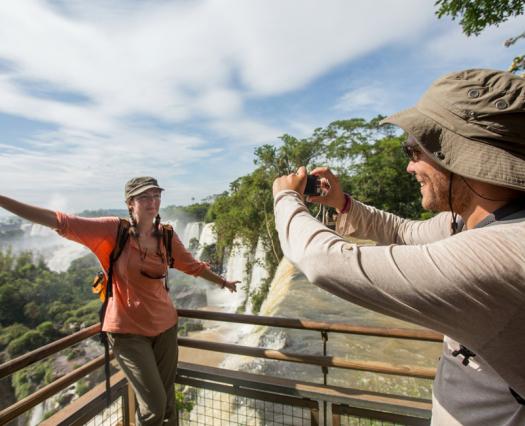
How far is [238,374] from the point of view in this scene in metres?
2.46

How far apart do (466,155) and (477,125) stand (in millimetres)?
67

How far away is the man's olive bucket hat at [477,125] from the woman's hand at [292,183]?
0.35 meters

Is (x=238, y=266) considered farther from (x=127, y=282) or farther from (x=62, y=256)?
(x=62, y=256)

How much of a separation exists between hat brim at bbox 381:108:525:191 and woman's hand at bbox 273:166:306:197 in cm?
34

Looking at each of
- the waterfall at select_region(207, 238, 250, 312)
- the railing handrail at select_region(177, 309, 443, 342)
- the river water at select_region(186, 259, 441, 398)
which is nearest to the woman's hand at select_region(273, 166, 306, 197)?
the railing handrail at select_region(177, 309, 443, 342)

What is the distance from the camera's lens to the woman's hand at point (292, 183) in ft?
3.47

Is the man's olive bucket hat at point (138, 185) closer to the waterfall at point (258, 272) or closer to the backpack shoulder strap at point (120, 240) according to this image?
the backpack shoulder strap at point (120, 240)

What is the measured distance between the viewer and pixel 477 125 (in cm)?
74

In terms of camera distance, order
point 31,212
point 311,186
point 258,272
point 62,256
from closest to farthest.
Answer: point 311,186 → point 31,212 → point 258,272 → point 62,256

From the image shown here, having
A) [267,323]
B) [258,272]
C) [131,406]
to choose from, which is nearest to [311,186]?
[267,323]

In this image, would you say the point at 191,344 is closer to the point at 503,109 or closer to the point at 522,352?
the point at 522,352

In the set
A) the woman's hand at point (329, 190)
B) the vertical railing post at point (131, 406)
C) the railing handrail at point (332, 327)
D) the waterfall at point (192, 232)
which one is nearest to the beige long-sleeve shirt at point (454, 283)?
the woman's hand at point (329, 190)

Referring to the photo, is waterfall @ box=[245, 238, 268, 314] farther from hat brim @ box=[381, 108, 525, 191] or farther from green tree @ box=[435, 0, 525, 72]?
hat brim @ box=[381, 108, 525, 191]

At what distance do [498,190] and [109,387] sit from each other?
8.55 ft
